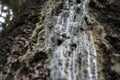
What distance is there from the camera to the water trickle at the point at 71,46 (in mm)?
2137

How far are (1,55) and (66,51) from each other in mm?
860

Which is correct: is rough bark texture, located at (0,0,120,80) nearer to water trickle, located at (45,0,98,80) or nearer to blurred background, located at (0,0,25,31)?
water trickle, located at (45,0,98,80)

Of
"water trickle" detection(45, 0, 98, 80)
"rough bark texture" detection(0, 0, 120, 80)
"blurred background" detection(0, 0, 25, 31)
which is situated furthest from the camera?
"blurred background" detection(0, 0, 25, 31)

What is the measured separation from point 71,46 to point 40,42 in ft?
1.20

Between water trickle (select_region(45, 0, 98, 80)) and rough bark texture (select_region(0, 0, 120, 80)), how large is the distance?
0.08m

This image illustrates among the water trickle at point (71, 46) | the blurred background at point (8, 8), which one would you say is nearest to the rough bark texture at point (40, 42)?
the water trickle at point (71, 46)

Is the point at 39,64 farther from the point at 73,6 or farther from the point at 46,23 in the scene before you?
the point at 73,6

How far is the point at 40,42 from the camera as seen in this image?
264 cm

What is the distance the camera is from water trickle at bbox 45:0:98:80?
84.1 inches

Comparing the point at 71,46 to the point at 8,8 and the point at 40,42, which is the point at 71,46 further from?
the point at 8,8

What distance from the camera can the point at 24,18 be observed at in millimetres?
3348

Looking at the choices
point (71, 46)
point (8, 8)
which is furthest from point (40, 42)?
point (8, 8)

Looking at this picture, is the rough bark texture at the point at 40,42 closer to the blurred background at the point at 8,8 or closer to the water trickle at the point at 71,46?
the water trickle at the point at 71,46

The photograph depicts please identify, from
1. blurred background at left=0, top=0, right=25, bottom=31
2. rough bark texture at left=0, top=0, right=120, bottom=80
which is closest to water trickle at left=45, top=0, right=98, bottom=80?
rough bark texture at left=0, top=0, right=120, bottom=80
